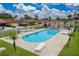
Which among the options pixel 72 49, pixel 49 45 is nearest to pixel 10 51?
pixel 49 45

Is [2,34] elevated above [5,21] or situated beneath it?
situated beneath

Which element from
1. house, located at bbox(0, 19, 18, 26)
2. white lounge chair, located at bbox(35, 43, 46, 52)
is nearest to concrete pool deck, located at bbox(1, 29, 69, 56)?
white lounge chair, located at bbox(35, 43, 46, 52)

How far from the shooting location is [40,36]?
1.97 metres

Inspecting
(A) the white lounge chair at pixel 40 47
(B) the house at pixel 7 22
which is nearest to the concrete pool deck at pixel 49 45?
(A) the white lounge chair at pixel 40 47

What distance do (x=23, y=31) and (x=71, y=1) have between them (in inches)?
24.3

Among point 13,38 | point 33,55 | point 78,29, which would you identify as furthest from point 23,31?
point 78,29

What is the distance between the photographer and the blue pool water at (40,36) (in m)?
1.96

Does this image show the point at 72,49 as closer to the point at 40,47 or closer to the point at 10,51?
the point at 40,47

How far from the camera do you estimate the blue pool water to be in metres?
1.96

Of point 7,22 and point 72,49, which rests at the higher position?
point 7,22

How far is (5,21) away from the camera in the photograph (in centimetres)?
199

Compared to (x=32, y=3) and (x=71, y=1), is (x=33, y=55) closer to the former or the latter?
(x=32, y=3)

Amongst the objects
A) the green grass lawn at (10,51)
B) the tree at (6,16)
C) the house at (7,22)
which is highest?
the tree at (6,16)

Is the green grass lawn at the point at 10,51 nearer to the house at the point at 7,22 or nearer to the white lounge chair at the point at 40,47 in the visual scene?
the white lounge chair at the point at 40,47
